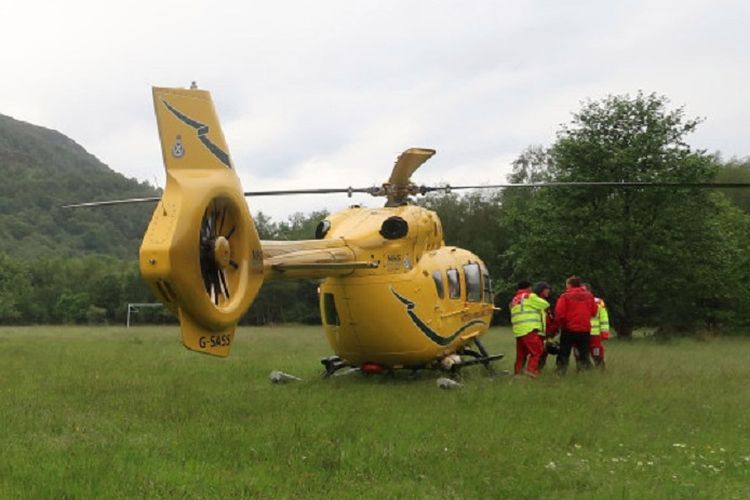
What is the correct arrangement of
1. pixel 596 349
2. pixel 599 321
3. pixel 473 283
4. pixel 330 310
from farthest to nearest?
pixel 596 349, pixel 599 321, pixel 473 283, pixel 330 310

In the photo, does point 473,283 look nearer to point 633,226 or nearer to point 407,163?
point 407,163

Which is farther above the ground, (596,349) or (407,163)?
(407,163)

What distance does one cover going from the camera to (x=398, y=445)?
8.46 meters

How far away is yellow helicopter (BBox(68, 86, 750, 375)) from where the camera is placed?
346 inches

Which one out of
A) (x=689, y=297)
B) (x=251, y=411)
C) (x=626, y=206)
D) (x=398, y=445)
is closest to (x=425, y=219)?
(x=251, y=411)

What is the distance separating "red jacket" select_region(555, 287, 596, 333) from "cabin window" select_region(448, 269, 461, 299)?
206 cm

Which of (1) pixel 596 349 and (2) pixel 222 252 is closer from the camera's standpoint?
(2) pixel 222 252

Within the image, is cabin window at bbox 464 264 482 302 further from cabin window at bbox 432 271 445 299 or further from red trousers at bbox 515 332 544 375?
red trousers at bbox 515 332 544 375

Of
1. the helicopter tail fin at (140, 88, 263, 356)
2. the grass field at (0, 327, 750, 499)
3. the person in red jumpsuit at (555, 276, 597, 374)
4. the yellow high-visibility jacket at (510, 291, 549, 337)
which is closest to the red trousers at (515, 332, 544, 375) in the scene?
the yellow high-visibility jacket at (510, 291, 549, 337)

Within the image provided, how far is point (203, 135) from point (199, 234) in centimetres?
148

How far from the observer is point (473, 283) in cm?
1574

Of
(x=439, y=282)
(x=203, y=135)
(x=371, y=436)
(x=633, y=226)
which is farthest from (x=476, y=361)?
(x=633, y=226)

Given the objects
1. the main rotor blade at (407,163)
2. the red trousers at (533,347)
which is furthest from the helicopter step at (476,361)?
the main rotor blade at (407,163)

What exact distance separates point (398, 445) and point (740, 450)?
3834 mm
